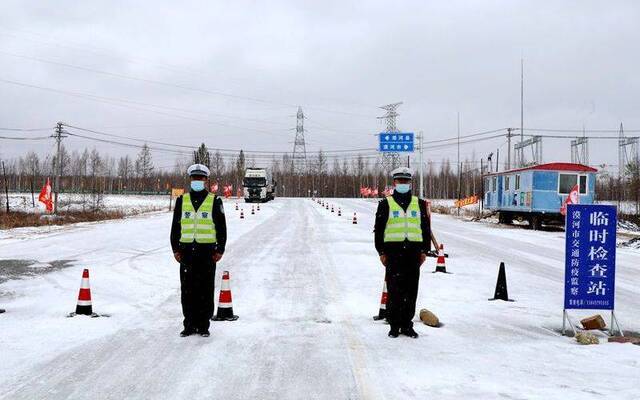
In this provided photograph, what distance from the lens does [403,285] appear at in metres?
6.94

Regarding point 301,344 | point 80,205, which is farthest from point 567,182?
point 80,205

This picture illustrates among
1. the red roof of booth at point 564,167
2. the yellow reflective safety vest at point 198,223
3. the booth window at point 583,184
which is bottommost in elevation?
the yellow reflective safety vest at point 198,223

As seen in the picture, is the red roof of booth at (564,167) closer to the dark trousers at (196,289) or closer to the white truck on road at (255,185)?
the dark trousers at (196,289)

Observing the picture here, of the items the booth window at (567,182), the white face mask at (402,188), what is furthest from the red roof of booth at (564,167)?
the white face mask at (402,188)

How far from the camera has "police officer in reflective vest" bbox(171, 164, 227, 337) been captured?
22.7ft

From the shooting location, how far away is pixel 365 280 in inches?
464

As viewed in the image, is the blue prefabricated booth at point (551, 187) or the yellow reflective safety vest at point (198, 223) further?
the blue prefabricated booth at point (551, 187)

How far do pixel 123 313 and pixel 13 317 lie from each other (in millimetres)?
1453

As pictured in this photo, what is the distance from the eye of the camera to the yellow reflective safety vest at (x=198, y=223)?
690cm

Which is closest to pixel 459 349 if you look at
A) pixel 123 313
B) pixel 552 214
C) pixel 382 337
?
pixel 382 337

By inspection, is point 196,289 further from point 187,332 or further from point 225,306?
point 225,306

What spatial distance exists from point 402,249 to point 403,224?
1.00 ft

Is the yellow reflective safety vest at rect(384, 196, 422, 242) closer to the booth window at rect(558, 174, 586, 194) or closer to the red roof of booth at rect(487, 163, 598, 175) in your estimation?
the red roof of booth at rect(487, 163, 598, 175)

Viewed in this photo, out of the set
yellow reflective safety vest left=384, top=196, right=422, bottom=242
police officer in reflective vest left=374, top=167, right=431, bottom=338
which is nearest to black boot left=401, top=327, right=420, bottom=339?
police officer in reflective vest left=374, top=167, right=431, bottom=338
